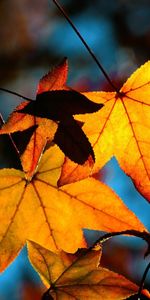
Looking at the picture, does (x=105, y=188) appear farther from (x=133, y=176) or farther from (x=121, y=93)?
(x=121, y=93)

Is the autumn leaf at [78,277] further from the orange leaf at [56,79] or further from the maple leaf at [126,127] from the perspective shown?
the orange leaf at [56,79]

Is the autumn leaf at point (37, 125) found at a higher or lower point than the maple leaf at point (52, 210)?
higher

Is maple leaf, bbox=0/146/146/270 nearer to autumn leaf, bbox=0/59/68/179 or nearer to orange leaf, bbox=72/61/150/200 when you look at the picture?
orange leaf, bbox=72/61/150/200

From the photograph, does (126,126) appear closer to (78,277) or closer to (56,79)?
(56,79)

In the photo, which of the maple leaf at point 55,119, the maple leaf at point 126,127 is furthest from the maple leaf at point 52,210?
the maple leaf at point 55,119

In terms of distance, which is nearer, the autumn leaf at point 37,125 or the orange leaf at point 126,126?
the autumn leaf at point 37,125

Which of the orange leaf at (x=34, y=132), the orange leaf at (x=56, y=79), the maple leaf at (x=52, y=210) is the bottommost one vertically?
the maple leaf at (x=52, y=210)

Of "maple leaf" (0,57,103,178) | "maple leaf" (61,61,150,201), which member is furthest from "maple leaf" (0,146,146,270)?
"maple leaf" (0,57,103,178)
